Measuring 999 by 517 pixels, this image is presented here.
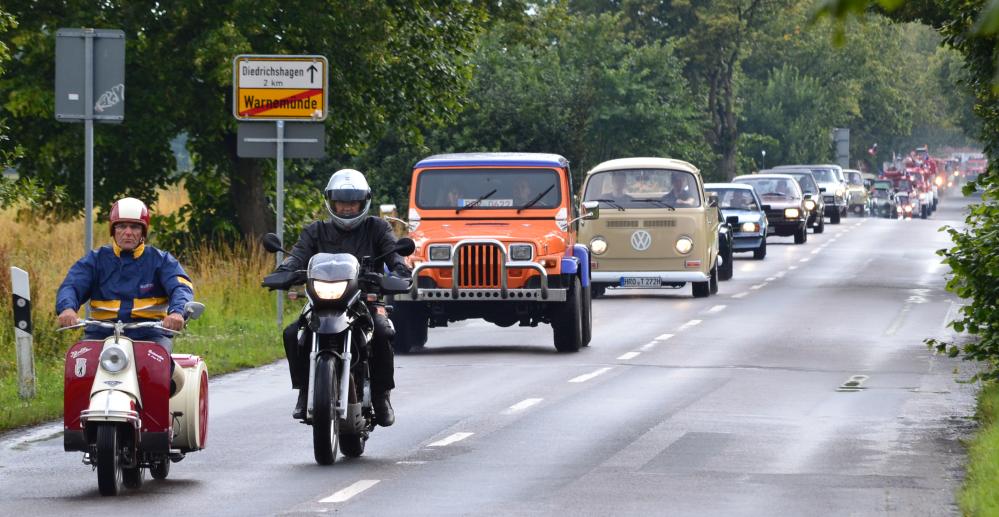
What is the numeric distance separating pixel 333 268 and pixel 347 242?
0.73m

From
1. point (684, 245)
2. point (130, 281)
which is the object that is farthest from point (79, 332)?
point (684, 245)

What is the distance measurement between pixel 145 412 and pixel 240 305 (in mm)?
14072

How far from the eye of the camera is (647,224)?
2700 centimetres

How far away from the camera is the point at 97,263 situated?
32.5ft

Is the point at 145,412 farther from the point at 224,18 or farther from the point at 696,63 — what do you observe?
the point at 696,63

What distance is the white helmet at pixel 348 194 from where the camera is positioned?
11.1m

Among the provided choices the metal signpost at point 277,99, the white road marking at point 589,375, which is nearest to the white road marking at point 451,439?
the white road marking at point 589,375

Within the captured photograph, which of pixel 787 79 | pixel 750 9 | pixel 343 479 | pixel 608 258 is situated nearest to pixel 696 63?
pixel 750 9

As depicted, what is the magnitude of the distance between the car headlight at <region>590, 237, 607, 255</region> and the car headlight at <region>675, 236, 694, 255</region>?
40.6 inches

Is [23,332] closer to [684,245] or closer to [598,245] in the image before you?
[598,245]

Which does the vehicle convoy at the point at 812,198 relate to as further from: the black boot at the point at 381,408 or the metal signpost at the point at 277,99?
the black boot at the point at 381,408

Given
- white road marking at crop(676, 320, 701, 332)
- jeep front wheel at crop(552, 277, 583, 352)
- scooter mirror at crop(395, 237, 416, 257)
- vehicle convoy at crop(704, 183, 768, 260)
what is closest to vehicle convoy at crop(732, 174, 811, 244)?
vehicle convoy at crop(704, 183, 768, 260)

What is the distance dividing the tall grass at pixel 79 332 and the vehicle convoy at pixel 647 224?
15.4 ft

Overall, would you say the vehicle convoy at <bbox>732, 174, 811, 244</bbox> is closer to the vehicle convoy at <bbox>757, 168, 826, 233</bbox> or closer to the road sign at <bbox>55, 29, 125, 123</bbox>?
the vehicle convoy at <bbox>757, 168, 826, 233</bbox>
